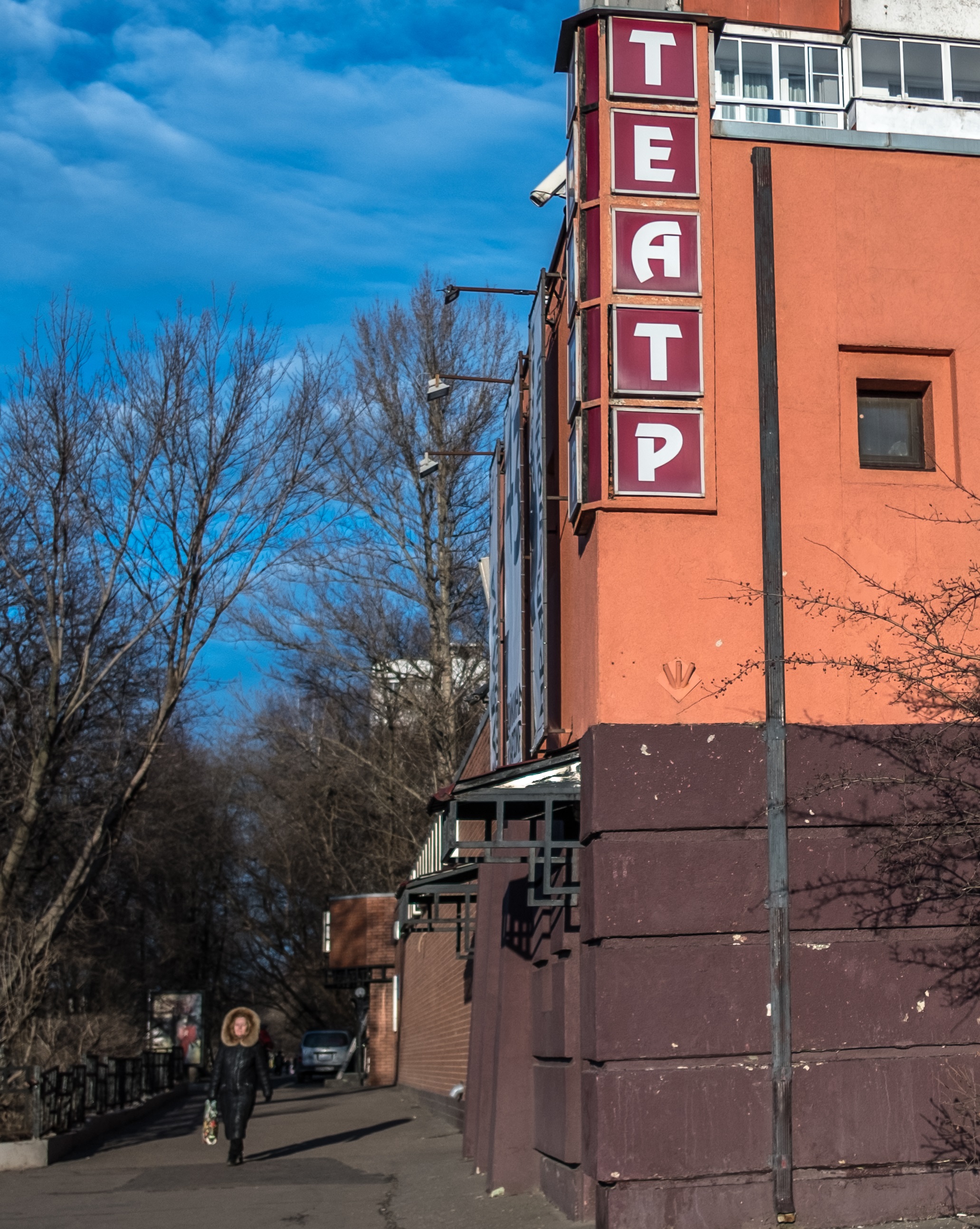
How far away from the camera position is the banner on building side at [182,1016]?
135 feet

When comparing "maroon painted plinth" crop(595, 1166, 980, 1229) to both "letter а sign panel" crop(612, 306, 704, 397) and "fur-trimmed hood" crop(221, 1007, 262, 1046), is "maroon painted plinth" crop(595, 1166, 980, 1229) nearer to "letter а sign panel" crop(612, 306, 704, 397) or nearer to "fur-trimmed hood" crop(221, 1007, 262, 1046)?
"letter а sign panel" crop(612, 306, 704, 397)

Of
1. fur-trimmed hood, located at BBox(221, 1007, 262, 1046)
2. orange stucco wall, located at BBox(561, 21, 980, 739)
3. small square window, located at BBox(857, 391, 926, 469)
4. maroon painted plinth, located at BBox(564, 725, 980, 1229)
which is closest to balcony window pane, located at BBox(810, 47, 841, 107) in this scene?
orange stucco wall, located at BBox(561, 21, 980, 739)

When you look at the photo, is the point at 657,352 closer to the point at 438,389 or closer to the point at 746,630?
the point at 746,630

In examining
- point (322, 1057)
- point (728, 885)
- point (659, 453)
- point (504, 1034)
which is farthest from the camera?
point (322, 1057)

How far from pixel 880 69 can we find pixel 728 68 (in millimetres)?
1132

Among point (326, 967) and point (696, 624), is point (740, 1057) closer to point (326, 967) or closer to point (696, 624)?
point (696, 624)

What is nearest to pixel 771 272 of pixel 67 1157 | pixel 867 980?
pixel 867 980

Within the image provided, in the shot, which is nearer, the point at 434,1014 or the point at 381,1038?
the point at 434,1014

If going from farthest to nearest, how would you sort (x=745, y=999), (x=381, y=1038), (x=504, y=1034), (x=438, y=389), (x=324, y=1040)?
(x=324, y=1040) → (x=381, y=1038) → (x=438, y=389) → (x=504, y=1034) → (x=745, y=999)

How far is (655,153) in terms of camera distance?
358 inches

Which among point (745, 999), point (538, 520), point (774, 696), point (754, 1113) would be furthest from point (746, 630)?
point (538, 520)

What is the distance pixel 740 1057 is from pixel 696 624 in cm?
263

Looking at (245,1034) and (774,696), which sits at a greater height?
(774,696)

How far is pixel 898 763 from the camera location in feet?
27.7
